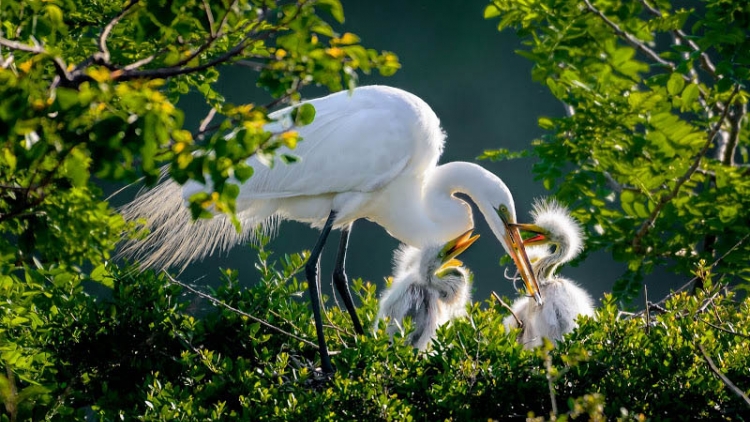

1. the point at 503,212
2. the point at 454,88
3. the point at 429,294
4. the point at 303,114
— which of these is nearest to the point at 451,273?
the point at 429,294

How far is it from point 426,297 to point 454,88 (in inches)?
109

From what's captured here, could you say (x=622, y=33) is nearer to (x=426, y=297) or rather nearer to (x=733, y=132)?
(x=733, y=132)

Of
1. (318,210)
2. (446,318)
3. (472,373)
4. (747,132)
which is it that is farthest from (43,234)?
(747,132)

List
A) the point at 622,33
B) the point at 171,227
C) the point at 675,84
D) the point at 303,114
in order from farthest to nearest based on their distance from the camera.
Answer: the point at 171,227, the point at 622,33, the point at 675,84, the point at 303,114

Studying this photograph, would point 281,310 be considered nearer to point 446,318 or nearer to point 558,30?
point 446,318

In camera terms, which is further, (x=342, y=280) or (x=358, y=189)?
(x=342, y=280)

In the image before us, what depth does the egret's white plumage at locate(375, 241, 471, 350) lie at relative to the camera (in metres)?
3.39

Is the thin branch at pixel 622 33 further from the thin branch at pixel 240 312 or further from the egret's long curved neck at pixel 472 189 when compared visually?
the thin branch at pixel 240 312

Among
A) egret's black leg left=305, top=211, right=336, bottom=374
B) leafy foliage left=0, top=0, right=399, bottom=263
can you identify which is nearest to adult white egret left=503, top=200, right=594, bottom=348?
egret's black leg left=305, top=211, right=336, bottom=374

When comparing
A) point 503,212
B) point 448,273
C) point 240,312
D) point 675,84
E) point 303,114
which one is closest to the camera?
Result: point 303,114

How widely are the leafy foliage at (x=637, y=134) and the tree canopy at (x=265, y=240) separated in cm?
1

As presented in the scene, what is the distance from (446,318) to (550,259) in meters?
0.52

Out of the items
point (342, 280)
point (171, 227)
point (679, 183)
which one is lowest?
point (342, 280)

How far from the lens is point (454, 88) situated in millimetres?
5961
